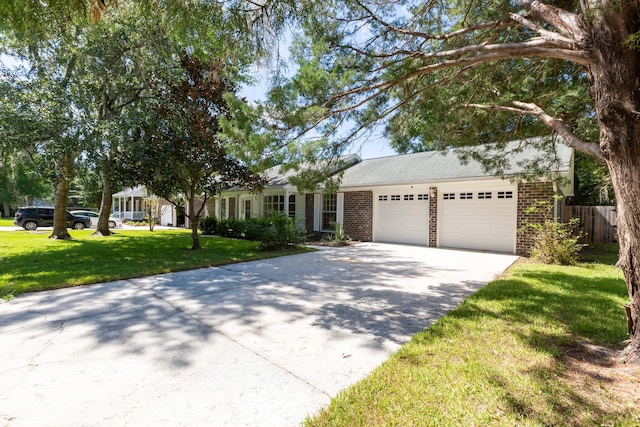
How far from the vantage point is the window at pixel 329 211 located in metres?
14.6

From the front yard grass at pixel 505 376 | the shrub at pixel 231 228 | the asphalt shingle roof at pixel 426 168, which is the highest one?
the asphalt shingle roof at pixel 426 168

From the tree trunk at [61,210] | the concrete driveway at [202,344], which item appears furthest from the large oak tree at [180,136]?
the tree trunk at [61,210]

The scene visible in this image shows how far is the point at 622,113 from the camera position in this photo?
265 centimetres

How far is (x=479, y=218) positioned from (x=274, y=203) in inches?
390

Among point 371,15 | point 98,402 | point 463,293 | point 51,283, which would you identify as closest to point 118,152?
point 51,283

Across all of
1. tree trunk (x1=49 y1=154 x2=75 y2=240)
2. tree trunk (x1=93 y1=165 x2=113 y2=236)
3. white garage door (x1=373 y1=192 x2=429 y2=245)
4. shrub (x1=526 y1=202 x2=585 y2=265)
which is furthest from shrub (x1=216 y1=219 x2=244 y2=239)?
shrub (x1=526 y1=202 x2=585 y2=265)

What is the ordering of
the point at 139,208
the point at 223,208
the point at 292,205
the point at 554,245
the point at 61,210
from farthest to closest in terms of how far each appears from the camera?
the point at 139,208 < the point at 223,208 < the point at 292,205 < the point at 61,210 < the point at 554,245

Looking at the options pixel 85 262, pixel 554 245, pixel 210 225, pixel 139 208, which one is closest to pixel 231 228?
pixel 210 225

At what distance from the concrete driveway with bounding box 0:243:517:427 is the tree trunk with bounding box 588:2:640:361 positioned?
6.94 ft

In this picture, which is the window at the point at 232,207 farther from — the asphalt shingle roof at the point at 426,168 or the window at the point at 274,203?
the asphalt shingle roof at the point at 426,168

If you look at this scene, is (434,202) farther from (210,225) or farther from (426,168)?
(210,225)

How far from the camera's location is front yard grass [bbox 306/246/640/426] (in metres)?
2.15

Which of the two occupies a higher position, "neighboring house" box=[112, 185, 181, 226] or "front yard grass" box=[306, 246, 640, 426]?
"neighboring house" box=[112, 185, 181, 226]

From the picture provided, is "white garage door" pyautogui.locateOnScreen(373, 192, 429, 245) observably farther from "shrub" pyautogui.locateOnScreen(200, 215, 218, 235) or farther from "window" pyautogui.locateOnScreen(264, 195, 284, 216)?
"shrub" pyautogui.locateOnScreen(200, 215, 218, 235)
